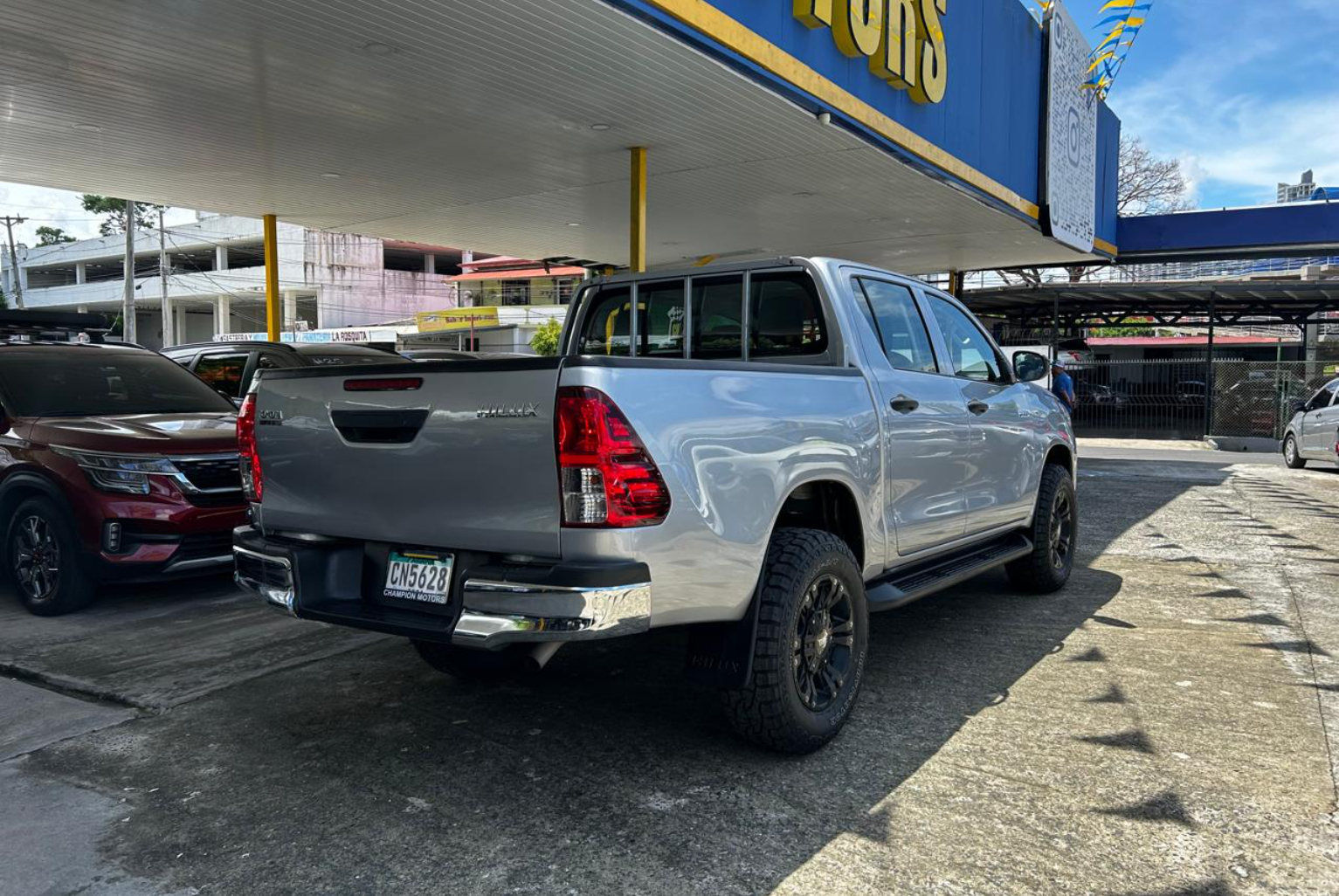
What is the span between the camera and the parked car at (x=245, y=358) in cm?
923

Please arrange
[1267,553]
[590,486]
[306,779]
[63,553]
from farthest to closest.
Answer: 1. [1267,553]
2. [63,553]
3. [306,779]
4. [590,486]

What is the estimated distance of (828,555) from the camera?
3.73m

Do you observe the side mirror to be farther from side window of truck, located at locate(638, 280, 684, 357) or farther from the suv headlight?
the suv headlight

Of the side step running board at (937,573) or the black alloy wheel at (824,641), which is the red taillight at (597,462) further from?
the side step running board at (937,573)

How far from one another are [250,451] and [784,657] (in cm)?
234

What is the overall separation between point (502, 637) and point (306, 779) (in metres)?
1.18

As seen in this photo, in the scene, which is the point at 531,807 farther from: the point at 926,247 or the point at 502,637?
the point at 926,247

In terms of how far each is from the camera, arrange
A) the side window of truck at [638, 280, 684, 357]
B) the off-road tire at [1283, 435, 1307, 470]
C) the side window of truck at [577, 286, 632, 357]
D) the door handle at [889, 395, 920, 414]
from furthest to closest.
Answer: the off-road tire at [1283, 435, 1307, 470]
the side window of truck at [577, 286, 632, 357]
the side window of truck at [638, 280, 684, 357]
the door handle at [889, 395, 920, 414]

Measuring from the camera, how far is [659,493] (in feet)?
10.1

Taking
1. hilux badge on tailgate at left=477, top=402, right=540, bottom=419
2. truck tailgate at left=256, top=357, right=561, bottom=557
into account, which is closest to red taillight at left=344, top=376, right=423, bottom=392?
truck tailgate at left=256, top=357, right=561, bottom=557

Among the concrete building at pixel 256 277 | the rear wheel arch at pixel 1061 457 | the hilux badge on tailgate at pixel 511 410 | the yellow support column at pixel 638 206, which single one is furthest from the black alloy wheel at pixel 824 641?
the concrete building at pixel 256 277

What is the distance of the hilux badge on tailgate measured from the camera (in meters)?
3.07

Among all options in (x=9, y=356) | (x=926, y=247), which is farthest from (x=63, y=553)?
(x=926, y=247)

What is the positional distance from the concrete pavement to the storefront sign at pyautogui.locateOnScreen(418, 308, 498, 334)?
44064 millimetres
